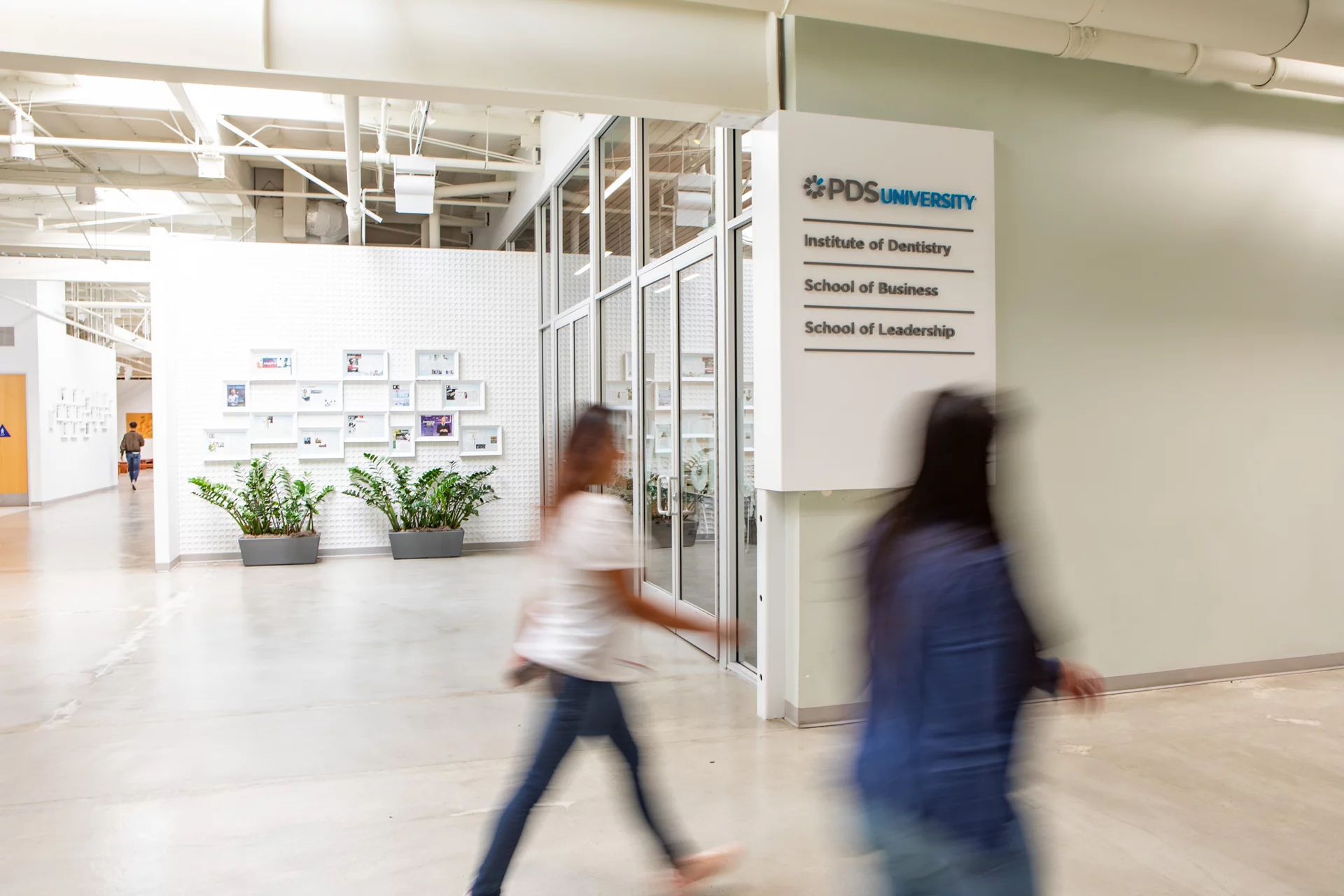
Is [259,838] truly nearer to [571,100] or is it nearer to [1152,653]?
[571,100]

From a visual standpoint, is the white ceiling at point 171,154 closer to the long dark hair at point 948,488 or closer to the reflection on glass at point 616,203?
the reflection on glass at point 616,203

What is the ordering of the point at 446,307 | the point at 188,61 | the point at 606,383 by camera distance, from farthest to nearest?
the point at 446,307
the point at 606,383
the point at 188,61

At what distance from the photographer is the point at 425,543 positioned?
1058 cm

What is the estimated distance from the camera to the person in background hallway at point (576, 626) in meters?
2.38

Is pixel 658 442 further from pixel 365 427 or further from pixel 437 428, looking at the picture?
pixel 365 427

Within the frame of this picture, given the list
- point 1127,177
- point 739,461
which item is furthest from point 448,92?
point 1127,177

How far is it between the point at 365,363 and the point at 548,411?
2185mm

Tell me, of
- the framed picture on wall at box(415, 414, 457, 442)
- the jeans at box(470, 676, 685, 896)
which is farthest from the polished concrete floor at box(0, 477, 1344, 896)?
the framed picture on wall at box(415, 414, 457, 442)

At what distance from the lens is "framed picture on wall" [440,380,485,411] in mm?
11141

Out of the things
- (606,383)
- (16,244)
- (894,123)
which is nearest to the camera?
(894,123)

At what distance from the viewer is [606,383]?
820 cm

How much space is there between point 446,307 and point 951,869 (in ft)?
34.2

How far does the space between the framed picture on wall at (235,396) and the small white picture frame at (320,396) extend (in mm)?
581

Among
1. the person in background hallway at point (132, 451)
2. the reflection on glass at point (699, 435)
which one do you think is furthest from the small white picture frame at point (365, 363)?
the person in background hallway at point (132, 451)
